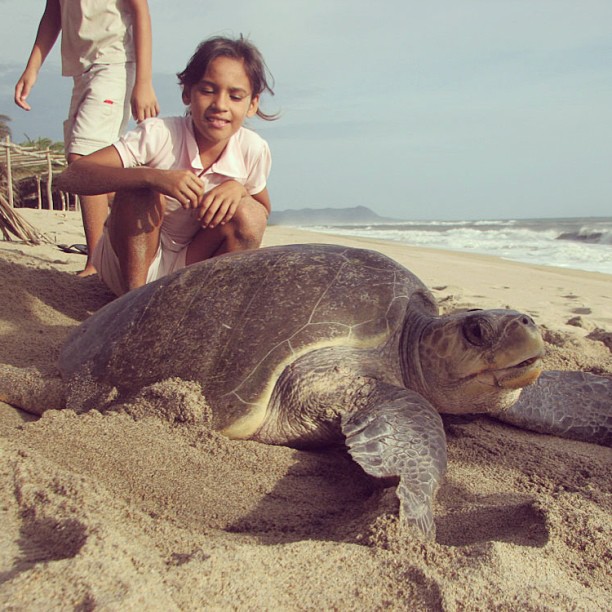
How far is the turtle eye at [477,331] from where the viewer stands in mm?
1672

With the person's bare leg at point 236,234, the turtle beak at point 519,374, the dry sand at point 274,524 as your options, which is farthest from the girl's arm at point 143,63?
the turtle beak at point 519,374

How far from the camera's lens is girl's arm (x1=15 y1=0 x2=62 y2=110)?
3.55m

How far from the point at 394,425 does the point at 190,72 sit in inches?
75.9

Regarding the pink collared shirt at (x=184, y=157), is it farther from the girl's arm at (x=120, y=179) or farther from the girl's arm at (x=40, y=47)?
the girl's arm at (x=40, y=47)

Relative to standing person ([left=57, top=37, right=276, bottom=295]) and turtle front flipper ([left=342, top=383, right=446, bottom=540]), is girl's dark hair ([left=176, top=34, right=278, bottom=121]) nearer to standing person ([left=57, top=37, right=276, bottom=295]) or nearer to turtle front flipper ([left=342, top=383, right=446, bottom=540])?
standing person ([left=57, top=37, right=276, bottom=295])

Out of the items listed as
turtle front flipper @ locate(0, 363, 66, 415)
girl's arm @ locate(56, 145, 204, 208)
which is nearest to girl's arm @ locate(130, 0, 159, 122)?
girl's arm @ locate(56, 145, 204, 208)

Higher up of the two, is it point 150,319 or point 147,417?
point 150,319

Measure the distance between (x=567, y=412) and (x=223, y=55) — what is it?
2.05 meters

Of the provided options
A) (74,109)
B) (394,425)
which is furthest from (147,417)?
(74,109)

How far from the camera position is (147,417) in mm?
1698

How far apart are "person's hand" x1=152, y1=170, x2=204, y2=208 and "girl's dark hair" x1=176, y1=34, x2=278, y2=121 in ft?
1.66

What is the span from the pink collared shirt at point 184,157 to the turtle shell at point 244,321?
78cm

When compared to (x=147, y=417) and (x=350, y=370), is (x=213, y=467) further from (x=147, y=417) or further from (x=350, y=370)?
(x=350, y=370)

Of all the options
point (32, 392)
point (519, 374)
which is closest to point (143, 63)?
point (32, 392)
